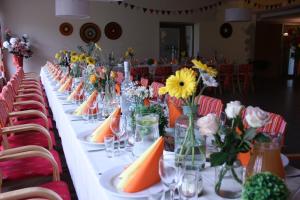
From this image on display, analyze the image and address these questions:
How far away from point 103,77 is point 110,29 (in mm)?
7559

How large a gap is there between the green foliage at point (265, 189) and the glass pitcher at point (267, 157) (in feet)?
0.68

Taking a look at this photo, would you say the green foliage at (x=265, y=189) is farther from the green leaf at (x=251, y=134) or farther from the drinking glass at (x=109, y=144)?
the drinking glass at (x=109, y=144)

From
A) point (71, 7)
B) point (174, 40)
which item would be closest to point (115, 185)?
point (71, 7)

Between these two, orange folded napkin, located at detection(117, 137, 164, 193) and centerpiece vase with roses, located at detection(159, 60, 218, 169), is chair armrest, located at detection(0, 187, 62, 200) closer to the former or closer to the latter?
orange folded napkin, located at detection(117, 137, 164, 193)

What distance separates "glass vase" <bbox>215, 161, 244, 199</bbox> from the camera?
1197mm

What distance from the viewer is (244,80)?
955 centimetres

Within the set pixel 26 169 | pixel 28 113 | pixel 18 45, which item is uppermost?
pixel 18 45

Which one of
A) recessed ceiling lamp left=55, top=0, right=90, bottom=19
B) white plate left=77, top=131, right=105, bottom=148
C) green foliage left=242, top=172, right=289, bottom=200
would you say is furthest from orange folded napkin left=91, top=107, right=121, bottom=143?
recessed ceiling lamp left=55, top=0, right=90, bottom=19

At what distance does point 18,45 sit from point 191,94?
27.1 feet

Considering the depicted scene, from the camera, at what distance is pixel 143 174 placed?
1.26 metres

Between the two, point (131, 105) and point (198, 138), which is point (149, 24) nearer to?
point (131, 105)

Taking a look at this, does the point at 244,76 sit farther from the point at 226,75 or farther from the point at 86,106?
the point at 86,106

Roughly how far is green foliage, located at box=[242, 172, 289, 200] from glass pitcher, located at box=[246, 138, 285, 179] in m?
0.21

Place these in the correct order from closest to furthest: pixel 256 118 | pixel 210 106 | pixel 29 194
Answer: pixel 256 118, pixel 29 194, pixel 210 106
